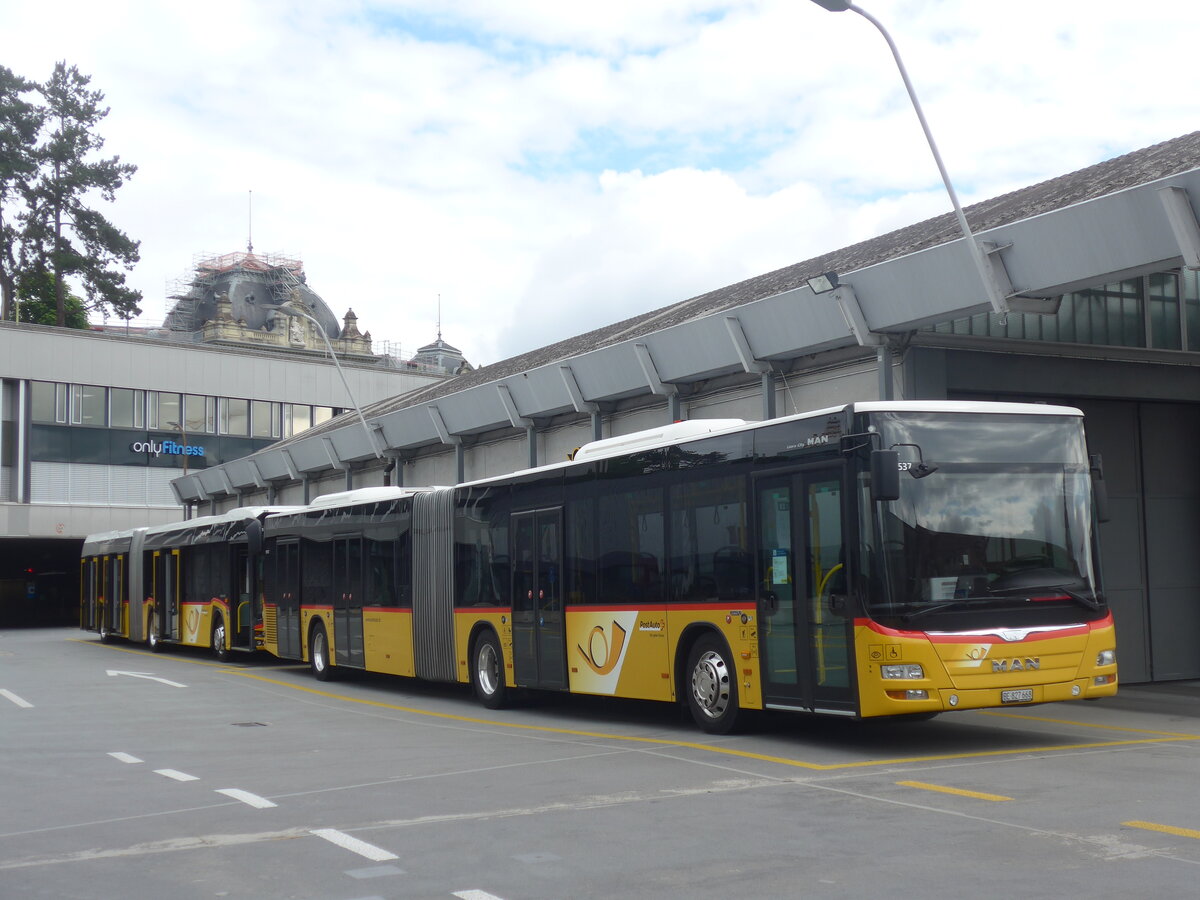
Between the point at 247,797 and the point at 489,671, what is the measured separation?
7998mm

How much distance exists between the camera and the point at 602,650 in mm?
15516

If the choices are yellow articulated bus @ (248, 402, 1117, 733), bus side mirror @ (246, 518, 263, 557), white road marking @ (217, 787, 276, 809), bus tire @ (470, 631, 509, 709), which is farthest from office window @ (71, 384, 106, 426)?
white road marking @ (217, 787, 276, 809)

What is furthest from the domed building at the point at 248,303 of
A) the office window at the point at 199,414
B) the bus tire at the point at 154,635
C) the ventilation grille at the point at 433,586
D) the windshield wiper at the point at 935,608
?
the windshield wiper at the point at 935,608

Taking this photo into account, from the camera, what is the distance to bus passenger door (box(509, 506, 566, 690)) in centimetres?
1641

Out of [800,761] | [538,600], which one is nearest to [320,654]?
[538,600]

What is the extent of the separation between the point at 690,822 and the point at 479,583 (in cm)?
977

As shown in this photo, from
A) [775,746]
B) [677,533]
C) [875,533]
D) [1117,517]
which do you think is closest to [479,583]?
[677,533]

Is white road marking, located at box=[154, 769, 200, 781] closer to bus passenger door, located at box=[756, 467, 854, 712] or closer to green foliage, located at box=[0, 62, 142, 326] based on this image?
bus passenger door, located at box=[756, 467, 854, 712]

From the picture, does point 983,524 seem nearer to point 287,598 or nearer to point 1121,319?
point 1121,319

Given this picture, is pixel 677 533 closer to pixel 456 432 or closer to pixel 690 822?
pixel 690 822

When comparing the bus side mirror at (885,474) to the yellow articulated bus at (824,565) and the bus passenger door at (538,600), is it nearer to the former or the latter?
the yellow articulated bus at (824,565)

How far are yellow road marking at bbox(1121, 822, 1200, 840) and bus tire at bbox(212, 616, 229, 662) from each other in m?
24.7

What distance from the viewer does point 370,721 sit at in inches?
655

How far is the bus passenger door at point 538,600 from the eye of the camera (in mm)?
16406
